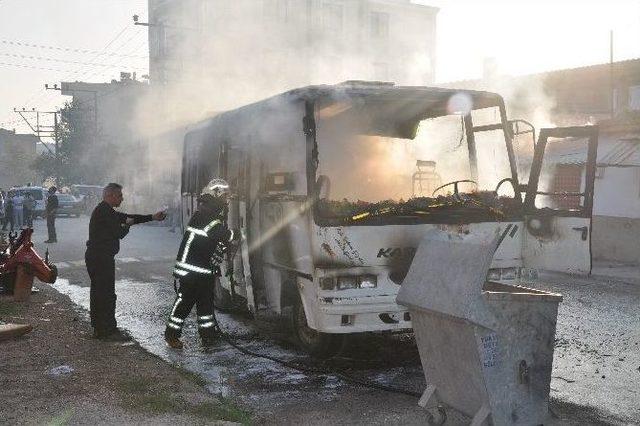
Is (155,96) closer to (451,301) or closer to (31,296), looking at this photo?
(31,296)

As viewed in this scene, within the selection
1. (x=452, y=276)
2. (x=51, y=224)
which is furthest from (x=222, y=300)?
(x=51, y=224)

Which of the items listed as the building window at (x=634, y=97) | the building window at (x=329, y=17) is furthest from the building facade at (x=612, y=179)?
the building window at (x=329, y=17)

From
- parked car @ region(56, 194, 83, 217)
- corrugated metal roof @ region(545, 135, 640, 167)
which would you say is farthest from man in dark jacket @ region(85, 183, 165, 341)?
parked car @ region(56, 194, 83, 217)

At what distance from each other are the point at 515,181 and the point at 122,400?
4287 millimetres

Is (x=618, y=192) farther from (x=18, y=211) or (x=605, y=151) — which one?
(x=18, y=211)

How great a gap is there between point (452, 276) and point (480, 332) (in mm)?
378

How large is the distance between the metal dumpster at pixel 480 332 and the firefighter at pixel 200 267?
3.17 metres

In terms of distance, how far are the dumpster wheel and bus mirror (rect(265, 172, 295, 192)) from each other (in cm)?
254

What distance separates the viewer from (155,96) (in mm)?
25078

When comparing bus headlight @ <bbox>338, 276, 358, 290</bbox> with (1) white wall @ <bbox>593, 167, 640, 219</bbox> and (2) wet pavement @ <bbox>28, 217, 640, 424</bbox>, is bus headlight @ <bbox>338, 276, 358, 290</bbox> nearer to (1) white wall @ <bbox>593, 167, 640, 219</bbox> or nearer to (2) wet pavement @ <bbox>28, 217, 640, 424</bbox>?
(2) wet pavement @ <bbox>28, 217, 640, 424</bbox>

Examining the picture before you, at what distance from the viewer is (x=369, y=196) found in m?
7.00

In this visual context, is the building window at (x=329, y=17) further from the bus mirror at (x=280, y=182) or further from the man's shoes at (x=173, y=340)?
the man's shoes at (x=173, y=340)

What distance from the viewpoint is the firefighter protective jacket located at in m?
7.03

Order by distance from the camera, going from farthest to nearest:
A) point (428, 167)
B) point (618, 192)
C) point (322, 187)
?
point (618, 192) → point (428, 167) → point (322, 187)
